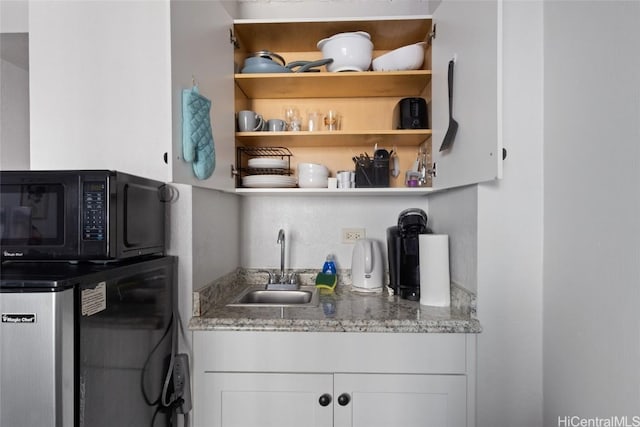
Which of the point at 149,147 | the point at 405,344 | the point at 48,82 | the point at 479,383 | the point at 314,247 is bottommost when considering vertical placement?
the point at 479,383

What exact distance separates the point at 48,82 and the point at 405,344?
60.7 inches

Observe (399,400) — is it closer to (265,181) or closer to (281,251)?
(281,251)

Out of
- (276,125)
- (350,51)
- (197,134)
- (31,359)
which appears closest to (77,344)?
(31,359)

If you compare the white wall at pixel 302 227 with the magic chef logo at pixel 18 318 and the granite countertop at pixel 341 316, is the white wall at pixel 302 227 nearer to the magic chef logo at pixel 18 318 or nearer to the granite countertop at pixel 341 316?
the granite countertop at pixel 341 316

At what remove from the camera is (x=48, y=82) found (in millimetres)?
1086

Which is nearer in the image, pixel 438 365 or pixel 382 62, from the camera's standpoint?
pixel 438 365

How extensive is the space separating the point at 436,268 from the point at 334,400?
0.61m

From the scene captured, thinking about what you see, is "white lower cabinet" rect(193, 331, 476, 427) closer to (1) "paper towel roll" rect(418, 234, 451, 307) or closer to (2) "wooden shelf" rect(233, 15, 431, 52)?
(1) "paper towel roll" rect(418, 234, 451, 307)

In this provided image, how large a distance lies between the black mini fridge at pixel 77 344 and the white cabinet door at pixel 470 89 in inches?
41.7

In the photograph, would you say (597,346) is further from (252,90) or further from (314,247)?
(252,90)

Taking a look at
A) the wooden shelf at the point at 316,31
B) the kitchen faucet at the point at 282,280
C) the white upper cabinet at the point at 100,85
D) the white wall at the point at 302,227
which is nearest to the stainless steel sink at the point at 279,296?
the kitchen faucet at the point at 282,280

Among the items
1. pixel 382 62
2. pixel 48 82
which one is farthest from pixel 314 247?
pixel 48 82

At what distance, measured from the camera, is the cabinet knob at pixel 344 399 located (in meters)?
1.06

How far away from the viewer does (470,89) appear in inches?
38.2
